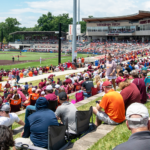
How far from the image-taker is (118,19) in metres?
74.6

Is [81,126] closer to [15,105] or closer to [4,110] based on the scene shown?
[4,110]

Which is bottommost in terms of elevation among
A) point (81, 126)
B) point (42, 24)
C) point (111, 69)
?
point (81, 126)

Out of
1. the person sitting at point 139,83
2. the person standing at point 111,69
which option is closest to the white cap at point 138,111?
the person sitting at point 139,83

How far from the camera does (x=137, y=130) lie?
2.34 meters

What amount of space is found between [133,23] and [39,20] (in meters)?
78.5

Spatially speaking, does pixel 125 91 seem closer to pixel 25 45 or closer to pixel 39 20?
pixel 25 45

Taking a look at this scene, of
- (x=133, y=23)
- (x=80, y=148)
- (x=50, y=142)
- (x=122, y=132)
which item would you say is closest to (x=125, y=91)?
(x=122, y=132)

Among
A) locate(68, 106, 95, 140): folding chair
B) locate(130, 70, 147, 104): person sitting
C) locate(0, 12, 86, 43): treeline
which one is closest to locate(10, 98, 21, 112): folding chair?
locate(68, 106, 95, 140): folding chair

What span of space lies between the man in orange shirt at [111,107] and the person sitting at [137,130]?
265 centimetres

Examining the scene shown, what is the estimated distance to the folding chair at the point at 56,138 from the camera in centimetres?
375

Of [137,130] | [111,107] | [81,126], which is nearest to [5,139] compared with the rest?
[137,130]

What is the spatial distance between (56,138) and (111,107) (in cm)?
178

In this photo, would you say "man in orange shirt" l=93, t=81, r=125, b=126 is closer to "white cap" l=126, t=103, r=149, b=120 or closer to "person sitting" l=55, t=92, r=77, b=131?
"person sitting" l=55, t=92, r=77, b=131

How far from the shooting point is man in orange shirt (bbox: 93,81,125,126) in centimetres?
512
